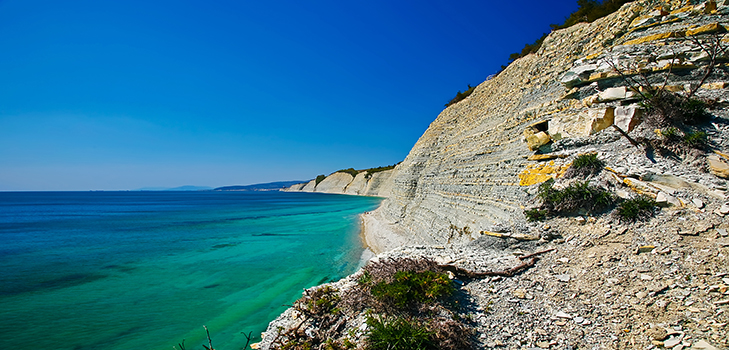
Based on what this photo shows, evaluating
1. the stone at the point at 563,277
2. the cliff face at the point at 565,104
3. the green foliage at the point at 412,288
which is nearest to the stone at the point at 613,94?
the cliff face at the point at 565,104

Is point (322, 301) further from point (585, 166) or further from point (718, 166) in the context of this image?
point (718, 166)

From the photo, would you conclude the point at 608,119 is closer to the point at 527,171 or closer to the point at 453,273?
the point at 527,171

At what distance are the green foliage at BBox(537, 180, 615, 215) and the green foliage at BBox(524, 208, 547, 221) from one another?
142 millimetres

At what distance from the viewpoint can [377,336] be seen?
4.13 m

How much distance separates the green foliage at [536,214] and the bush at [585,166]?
1.49 m

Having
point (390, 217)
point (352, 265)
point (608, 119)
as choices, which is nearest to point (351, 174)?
point (390, 217)

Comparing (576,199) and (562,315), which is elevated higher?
(576,199)

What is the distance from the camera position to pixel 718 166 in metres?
6.23

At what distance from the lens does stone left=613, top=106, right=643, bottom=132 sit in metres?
8.06

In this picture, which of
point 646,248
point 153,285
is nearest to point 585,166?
point 646,248

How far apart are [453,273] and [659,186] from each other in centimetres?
531

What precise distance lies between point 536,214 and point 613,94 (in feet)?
16.6

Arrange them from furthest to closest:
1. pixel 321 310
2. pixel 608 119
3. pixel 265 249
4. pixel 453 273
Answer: pixel 265 249 < pixel 608 119 < pixel 453 273 < pixel 321 310

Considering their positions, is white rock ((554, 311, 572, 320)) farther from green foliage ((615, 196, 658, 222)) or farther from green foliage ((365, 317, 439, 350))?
green foliage ((615, 196, 658, 222))
